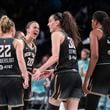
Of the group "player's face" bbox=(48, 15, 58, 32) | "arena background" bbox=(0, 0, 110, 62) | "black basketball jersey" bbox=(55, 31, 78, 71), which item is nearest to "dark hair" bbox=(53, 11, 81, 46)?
"player's face" bbox=(48, 15, 58, 32)

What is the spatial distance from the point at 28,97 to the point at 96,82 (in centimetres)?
193

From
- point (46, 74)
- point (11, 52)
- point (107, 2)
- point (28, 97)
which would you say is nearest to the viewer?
point (11, 52)

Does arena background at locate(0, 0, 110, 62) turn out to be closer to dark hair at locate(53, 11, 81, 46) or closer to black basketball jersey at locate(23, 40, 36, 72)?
black basketball jersey at locate(23, 40, 36, 72)

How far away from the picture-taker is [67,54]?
7809 mm

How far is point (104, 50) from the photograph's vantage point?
788 cm

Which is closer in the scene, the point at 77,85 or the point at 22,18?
the point at 77,85

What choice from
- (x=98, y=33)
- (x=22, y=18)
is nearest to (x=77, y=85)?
(x=98, y=33)

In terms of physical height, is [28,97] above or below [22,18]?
below

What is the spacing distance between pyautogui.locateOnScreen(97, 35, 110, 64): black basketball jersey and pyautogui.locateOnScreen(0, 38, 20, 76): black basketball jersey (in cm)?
120

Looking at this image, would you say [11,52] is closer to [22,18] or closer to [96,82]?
[96,82]

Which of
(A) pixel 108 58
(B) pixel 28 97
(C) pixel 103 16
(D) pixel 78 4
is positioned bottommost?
(B) pixel 28 97

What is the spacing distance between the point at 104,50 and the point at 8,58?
1365mm

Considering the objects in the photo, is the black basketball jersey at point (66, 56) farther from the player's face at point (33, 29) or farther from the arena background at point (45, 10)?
the arena background at point (45, 10)

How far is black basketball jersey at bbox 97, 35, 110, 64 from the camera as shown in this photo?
310 inches
